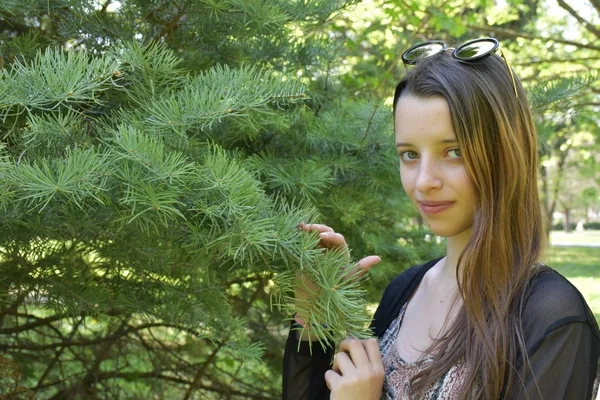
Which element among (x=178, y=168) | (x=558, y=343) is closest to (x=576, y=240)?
(x=558, y=343)

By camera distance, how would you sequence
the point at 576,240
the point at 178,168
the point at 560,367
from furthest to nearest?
the point at 576,240 → the point at 560,367 → the point at 178,168

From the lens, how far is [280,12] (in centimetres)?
152

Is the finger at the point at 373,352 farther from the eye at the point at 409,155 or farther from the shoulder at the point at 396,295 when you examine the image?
the eye at the point at 409,155

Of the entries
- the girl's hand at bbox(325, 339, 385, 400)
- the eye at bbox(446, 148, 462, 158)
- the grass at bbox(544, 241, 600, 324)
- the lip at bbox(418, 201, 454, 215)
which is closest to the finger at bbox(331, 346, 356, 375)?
the girl's hand at bbox(325, 339, 385, 400)

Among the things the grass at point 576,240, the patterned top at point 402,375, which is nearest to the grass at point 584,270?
the grass at point 576,240

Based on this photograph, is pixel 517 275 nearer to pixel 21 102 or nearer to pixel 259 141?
pixel 259 141

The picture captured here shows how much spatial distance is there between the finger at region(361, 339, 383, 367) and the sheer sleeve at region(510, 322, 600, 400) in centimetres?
28

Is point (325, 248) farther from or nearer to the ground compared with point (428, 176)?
nearer to the ground

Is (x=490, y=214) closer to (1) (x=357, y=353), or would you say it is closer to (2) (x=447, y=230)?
(2) (x=447, y=230)

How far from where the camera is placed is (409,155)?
132cm

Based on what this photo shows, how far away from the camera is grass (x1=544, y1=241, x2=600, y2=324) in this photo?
8.80 m

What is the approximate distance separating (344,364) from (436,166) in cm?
44

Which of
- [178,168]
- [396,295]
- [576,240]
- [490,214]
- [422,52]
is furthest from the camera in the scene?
[576,240]

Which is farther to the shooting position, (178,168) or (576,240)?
(576,240)
